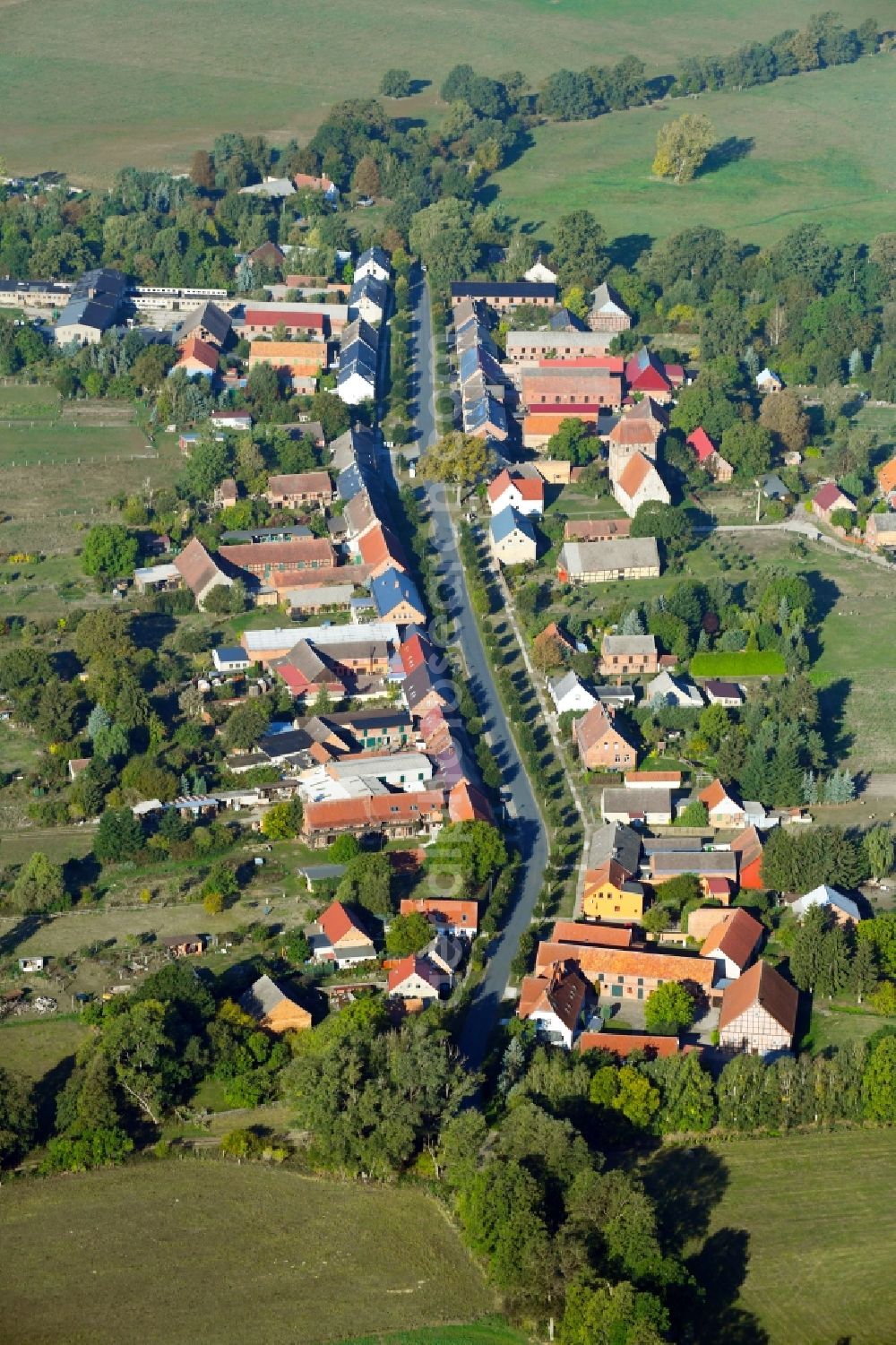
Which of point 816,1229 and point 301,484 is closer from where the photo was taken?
point 816,1229

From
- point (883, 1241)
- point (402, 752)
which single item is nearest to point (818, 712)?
point (402, 752)

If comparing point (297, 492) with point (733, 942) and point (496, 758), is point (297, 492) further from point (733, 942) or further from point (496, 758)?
point (733, 942)

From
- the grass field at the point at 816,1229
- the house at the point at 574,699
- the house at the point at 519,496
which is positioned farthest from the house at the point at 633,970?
the house at the point at 519,496

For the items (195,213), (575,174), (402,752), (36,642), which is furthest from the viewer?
(575,174)

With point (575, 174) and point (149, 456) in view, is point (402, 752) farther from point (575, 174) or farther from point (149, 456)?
point (575, 174)

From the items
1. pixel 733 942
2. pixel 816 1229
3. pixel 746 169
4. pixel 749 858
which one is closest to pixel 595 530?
pixel 749 858

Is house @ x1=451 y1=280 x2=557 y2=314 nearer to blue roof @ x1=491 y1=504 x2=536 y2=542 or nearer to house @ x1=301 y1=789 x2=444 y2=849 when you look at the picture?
blue roof @ x1=491 y1=504 x2=536 y2=542
